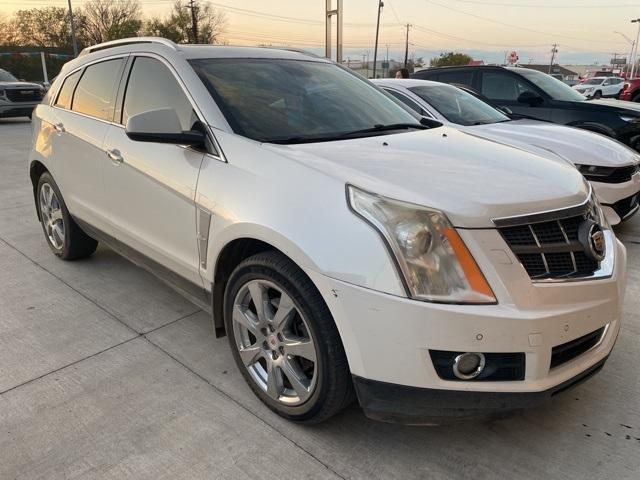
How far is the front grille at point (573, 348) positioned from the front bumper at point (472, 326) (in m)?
0.03

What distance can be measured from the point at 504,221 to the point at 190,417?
170cm

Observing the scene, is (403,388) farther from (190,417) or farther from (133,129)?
(133,129)

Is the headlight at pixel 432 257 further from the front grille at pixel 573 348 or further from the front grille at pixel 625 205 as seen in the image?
the front grille at pixel 625 205

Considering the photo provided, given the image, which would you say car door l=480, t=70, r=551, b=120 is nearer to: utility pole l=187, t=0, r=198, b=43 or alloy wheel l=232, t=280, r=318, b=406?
alloy wheel l=232, t=280, r=318, b=406

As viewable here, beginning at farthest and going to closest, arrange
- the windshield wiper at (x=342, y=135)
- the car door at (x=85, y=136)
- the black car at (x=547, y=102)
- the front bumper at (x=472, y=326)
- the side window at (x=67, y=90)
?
1. the black car at (x=547, y=102)
2. the side window at (x=67, y=90)
3. the car door at (x=85, y=136)
4. the windshield wiper at (x=342, y=135)
5. the front bumper at (x=472, y=326)

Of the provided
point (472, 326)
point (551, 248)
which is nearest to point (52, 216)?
point (472, 326)

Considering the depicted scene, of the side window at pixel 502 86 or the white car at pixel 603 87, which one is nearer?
the side window at pixel 502 86


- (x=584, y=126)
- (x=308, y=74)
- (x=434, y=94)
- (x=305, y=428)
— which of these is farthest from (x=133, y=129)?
(x=584, y=126)

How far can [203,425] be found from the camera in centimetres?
249

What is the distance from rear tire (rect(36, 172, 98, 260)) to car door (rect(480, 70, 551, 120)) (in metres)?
6.12

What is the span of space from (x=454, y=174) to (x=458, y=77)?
22.4ft

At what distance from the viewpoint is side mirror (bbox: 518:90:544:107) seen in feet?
24.5

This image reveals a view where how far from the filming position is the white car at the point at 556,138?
4895mm

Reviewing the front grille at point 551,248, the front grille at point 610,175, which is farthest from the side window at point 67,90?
the front grille at point 610,175
